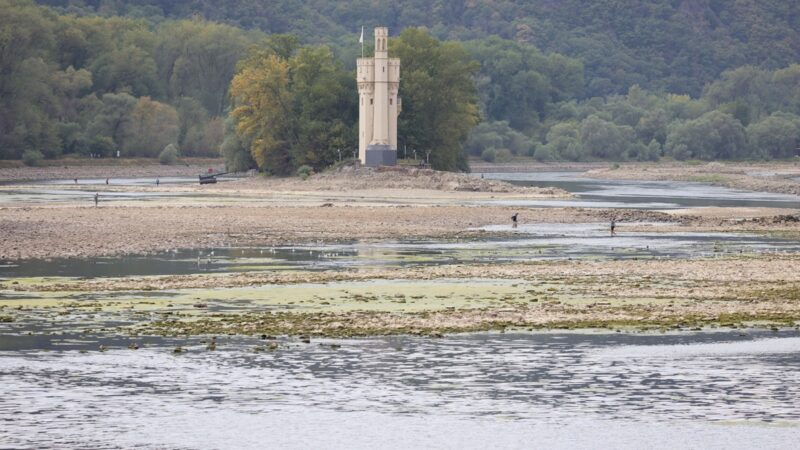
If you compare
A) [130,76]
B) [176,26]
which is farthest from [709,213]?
[176,26]

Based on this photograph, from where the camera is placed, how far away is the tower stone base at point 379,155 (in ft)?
394

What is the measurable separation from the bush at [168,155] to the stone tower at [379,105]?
46557mm

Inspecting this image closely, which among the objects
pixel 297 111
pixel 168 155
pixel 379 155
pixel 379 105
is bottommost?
pixel 168 155

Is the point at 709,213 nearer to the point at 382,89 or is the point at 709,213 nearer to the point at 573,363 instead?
the point at 382,89

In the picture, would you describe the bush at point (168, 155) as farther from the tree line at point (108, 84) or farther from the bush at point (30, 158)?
the bush at point (30, 158)

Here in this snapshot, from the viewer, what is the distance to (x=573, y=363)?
2988 centimetres

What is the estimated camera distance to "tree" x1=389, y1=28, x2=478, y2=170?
5103 inches

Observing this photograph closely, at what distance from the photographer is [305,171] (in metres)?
126

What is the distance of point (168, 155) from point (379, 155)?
4944 centimetres

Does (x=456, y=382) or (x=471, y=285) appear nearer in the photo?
(x=456, y=382)

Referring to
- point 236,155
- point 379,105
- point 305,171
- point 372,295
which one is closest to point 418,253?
point 372,295

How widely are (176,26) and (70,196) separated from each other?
10013 centimetres

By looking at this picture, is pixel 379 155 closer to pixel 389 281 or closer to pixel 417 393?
pixel 389 281

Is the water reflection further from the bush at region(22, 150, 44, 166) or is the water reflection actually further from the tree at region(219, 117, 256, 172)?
the bush at region(22, 150, 44, 166)
